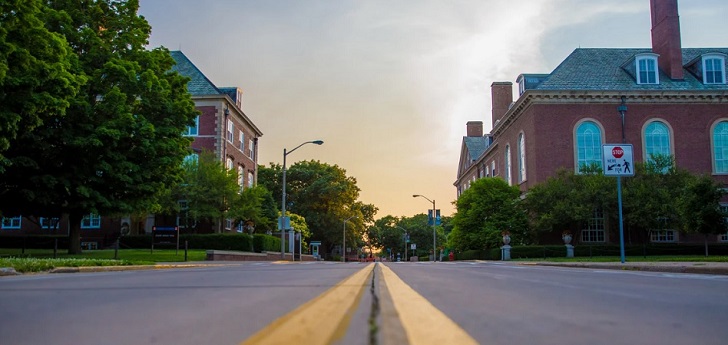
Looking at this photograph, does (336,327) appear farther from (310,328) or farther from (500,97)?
(500,97)

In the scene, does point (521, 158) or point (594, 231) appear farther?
point (521, 158)

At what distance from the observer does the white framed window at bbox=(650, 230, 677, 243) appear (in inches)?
1767

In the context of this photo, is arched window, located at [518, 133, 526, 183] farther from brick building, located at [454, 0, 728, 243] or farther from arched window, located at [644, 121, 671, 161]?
arched window, located at [644, 121, 671, 161]

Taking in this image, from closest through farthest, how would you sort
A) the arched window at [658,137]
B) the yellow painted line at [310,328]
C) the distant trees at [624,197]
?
the yellow painted line at [310,328] → the distant trees at [624,197] → the arched window at [658,137]

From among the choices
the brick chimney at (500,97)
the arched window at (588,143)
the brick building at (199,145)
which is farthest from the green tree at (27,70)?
the brick chimney at (500,97)

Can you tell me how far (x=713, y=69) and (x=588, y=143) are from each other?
12063 mm

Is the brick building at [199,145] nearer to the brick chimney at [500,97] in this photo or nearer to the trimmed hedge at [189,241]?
the trimmed hedge at [189,241]

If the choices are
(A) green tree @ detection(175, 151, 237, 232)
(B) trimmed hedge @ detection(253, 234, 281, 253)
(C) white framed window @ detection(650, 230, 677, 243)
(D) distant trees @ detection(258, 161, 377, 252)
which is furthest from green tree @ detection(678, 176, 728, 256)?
(D) distant trees @ detection(258, 161, 377, 252)

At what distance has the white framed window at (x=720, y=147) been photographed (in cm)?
4694

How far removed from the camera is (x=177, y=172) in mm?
30172

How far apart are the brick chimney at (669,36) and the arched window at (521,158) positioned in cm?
1241

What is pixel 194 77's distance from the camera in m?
52.9

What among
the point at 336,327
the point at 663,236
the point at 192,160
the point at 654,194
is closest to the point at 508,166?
the point at 663,236

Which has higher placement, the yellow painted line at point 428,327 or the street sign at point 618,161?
the street sign at point 618,161
